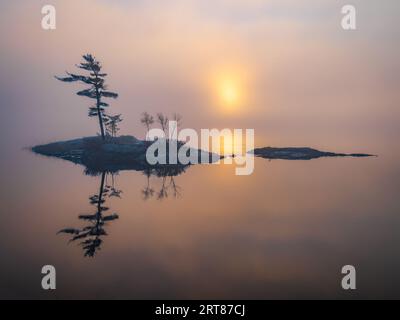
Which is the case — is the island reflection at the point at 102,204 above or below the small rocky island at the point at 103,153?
below

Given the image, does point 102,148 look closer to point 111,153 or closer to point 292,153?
point 111,153

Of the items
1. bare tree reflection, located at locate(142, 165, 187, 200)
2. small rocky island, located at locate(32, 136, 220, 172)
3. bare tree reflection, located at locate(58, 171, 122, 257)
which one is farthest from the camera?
small rocky island, located at locate(32, 136, 220, 172)

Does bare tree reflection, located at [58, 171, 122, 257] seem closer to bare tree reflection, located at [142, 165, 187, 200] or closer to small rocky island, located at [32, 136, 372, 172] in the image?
bare tree reflection, located at [142, 165, 187, 200]

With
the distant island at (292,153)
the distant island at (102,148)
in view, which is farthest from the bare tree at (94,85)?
the distant island at (292,153)

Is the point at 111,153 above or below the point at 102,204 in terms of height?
above

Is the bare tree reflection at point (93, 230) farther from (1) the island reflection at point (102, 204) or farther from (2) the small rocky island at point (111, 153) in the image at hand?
(2) the small rocky island at point (111, 153)

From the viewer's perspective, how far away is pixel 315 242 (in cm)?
1266

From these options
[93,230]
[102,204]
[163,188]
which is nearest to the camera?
[93,230]

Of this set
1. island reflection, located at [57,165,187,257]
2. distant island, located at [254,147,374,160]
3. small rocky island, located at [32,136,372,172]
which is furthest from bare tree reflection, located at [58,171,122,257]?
distant island, located at [254,147,374,160]

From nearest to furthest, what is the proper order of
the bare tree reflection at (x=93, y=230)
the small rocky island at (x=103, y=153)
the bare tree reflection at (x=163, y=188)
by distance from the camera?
the bare tree reflection at (x=93, y=230), the bare tree reflection at (x=163, y=188), the small rocky island at (x=103, y=153)

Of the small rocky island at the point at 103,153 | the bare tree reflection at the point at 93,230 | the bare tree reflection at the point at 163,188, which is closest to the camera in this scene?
the bare tree reflection at the point at 93,230

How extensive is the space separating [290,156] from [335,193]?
89.7 feet

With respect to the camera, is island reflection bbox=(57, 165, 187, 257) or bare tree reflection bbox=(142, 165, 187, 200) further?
bare tree reflection bbox=(142, 165, 187, 200)

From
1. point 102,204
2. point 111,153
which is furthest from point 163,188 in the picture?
point 111,153
